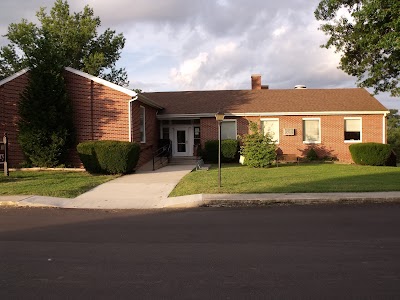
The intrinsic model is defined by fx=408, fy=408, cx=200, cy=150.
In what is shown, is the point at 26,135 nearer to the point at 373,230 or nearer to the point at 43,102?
the point at 43,102

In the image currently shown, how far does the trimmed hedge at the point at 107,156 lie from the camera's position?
58.5 feet

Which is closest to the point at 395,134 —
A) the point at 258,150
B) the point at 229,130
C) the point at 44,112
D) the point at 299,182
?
the point at 229,130

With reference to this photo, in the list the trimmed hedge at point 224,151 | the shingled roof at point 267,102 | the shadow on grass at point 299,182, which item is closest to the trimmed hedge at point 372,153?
the shingled roof at point 267,102

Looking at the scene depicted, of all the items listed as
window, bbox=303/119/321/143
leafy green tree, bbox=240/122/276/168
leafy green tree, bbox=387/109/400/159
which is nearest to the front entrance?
leafy green tree, bbox=240/122/276/168

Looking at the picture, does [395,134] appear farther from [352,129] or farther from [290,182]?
[290,182]

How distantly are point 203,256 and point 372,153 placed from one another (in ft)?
63.3

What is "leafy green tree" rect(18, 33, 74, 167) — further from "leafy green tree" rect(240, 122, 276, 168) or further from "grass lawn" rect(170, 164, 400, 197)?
"leafy green tree" rect(240, 122, 276, 168)

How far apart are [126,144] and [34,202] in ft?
22.0

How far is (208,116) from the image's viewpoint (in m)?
25.5

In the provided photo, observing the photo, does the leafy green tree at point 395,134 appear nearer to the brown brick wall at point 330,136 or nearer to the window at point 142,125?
the brown brick wall at point 330,136

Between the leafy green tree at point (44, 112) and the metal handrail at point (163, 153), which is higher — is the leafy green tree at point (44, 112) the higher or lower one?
the higher one

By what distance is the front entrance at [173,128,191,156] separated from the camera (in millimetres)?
26797

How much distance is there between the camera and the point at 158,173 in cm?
1906

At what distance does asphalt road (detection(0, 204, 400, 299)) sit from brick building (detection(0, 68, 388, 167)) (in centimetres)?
1111
